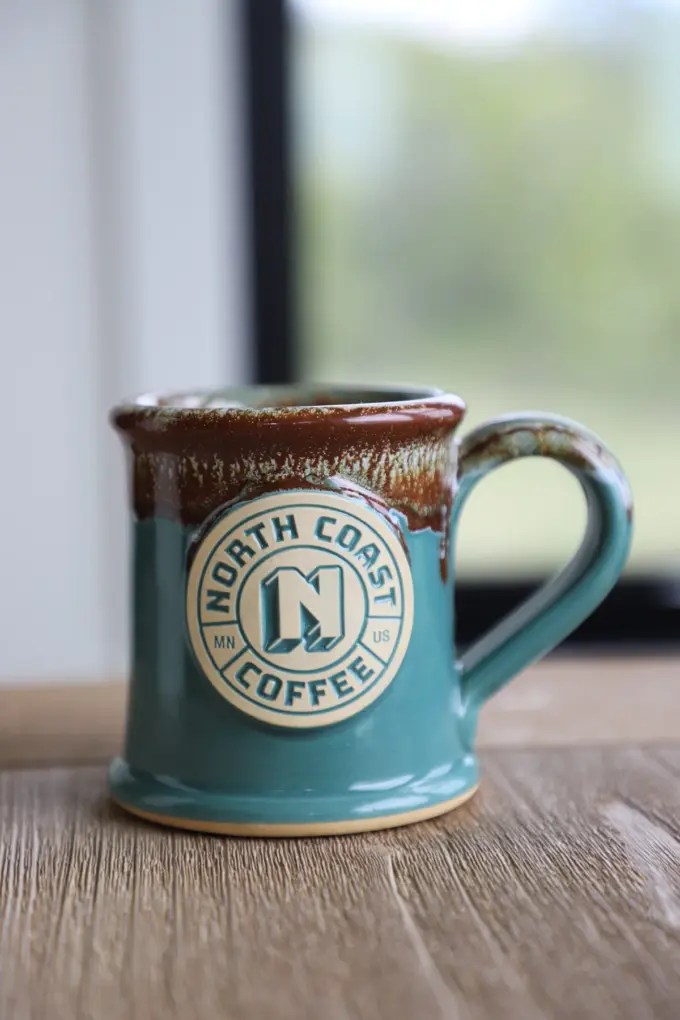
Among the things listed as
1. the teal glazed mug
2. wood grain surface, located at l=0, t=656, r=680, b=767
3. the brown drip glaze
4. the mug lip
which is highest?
the mug lip

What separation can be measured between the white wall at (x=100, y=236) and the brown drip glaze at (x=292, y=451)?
2.27ft

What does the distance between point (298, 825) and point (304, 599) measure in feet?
0.32

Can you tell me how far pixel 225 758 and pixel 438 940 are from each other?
0.13 meters

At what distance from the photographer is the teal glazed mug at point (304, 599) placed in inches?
20.5

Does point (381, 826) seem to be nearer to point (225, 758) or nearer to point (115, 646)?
point (225, 758)

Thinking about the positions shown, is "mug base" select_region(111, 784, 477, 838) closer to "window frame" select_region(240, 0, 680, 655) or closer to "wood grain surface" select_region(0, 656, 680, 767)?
"wood grain surface" select_region(0, 656, 680, 767)

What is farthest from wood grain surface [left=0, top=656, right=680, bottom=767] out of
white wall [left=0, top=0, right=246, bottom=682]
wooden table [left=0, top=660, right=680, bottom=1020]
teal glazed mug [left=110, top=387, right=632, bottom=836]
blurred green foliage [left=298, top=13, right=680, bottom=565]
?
blurred green foliage [left=298, top=13, right=680, bottom=565]

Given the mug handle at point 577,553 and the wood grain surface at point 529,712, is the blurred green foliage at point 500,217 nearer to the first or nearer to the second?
the wood grain surface at point 529,712

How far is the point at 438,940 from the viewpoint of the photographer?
1.45ft

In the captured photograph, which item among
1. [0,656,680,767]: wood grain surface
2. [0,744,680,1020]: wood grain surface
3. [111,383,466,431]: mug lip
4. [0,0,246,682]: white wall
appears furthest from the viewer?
[0,0,246,682]: white wall

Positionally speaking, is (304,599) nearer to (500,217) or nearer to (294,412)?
(294,412)

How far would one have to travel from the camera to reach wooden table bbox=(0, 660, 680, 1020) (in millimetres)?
404

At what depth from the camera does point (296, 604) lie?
521 millimetres

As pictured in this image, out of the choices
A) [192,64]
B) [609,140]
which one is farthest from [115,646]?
[609,140]
